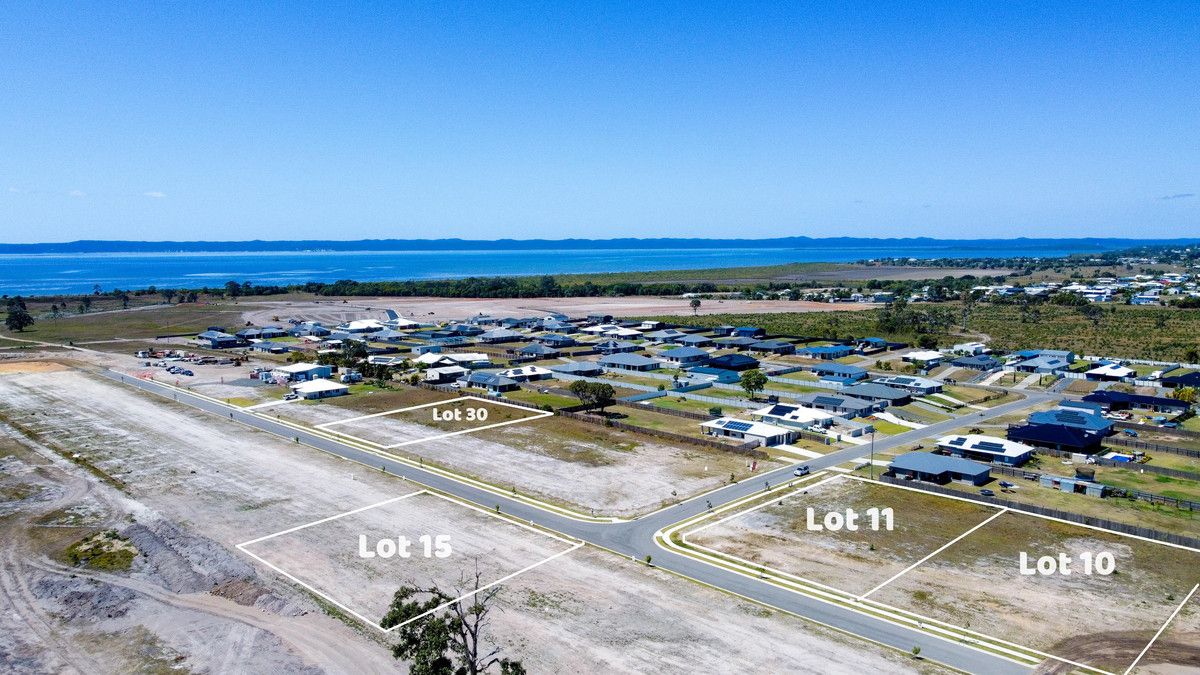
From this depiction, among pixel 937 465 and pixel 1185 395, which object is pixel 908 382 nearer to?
pixel 1185 395

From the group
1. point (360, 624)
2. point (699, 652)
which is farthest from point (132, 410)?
point (699, 652)

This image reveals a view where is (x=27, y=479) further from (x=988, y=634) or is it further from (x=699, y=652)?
(x=988, y=634)

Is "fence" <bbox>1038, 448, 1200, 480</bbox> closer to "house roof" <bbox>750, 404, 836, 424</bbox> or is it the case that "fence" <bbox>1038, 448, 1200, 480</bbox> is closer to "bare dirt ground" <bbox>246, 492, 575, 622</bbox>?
"house roof" <bbox>750, 404, 836, 424</bbox>

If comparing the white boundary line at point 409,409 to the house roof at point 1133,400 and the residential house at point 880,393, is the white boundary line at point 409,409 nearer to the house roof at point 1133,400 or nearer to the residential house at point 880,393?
the residential house at point 880,393

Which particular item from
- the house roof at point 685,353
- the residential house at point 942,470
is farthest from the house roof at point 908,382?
the residential house at point 942,470

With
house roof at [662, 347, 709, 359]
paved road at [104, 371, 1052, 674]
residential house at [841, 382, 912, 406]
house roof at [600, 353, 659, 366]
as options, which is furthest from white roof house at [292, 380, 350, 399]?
residential house at [841, 382, 912, 406]

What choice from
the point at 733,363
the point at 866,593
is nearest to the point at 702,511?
the point at 866,593
